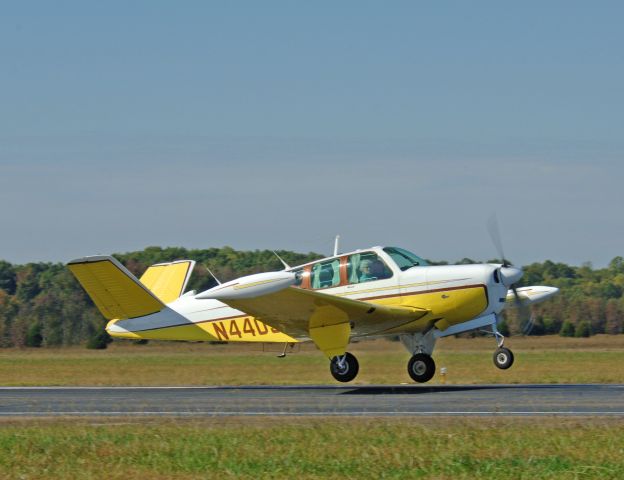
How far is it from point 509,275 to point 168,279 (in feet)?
26.3

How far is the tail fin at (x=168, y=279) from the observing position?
974 inches

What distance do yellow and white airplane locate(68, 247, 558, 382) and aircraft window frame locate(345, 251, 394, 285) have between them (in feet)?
0.07

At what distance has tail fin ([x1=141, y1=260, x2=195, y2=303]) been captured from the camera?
2475 centimetres

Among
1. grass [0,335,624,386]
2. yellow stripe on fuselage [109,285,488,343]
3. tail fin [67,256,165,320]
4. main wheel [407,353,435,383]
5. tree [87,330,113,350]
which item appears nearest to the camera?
yellow stripe on fuselage [109,285,488,343]

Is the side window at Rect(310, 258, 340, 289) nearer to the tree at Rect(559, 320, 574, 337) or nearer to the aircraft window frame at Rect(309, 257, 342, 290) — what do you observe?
the aircraft window frame at Rect(309, 257, 342, 290)

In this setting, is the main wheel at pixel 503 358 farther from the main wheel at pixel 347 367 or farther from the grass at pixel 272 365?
the main wheel at pixel 347 367

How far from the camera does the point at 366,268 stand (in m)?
22.3

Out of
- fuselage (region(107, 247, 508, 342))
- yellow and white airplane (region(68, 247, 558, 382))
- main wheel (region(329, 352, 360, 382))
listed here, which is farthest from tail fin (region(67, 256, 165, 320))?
main wheel (region(329, 352, 360, 382))

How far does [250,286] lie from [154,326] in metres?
5.49

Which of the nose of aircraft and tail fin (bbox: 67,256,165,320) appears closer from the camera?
the nose of aircraft

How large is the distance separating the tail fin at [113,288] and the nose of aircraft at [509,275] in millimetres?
7654

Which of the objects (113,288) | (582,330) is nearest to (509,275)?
(113,288)

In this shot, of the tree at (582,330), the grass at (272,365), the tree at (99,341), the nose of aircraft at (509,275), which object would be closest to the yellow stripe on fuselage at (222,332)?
the grass at (272,365)

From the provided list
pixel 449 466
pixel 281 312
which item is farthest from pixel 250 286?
pixel 449 466
